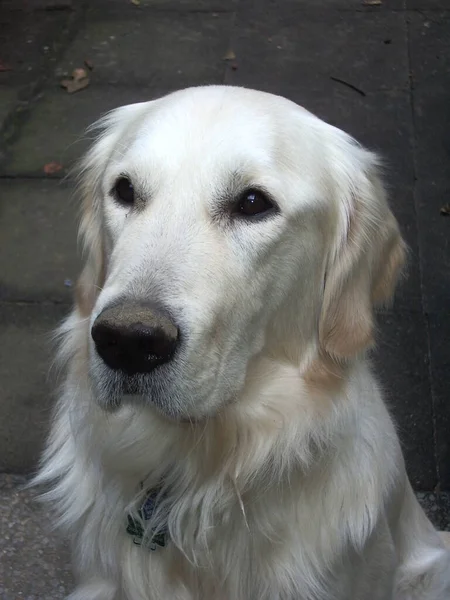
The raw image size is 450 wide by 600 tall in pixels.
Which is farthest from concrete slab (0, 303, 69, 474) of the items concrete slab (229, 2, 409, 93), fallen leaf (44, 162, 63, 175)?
concrete slab (229, 2, 409, 93)

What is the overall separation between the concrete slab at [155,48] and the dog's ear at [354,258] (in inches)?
130

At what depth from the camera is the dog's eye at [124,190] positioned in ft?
7.39

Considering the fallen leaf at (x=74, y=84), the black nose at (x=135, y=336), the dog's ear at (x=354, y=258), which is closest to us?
the black nose at (x=135, y=336)

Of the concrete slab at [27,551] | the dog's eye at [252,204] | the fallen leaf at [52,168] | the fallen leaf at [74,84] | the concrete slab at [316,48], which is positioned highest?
the dog's eye at [252,204]

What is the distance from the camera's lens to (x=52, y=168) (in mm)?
5020

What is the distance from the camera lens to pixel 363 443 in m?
2.51

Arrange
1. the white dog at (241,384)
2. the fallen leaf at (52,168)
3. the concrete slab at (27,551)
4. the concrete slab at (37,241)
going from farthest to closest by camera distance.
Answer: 1. the fallen leaf at (52,168)
2. the concrete slab at (37,241)
3. the concrete slab at (27,551)
4. the white dog at (241,384)

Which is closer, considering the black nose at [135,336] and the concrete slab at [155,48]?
the black nose at [135,336]

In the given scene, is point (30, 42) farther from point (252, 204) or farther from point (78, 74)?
point (252, 204)

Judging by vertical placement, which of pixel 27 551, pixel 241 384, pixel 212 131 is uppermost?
pixel 212 131

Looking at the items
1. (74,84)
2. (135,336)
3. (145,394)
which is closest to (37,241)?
(74,84)

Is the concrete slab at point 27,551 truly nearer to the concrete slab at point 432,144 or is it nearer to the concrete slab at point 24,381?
the concrete slab at point 24,381

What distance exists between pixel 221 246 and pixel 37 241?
9.04ft

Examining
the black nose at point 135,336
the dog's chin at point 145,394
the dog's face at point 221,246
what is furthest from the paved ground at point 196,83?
the black nose at point 135,336
